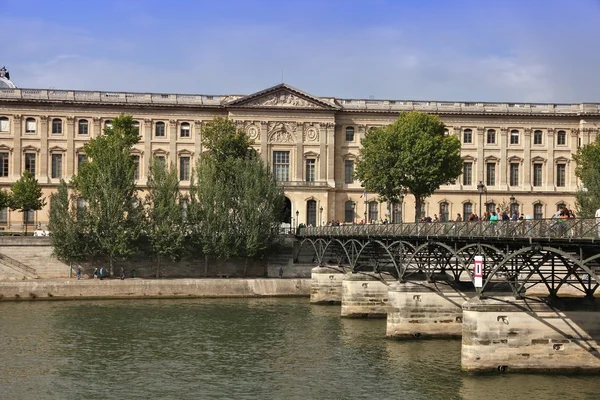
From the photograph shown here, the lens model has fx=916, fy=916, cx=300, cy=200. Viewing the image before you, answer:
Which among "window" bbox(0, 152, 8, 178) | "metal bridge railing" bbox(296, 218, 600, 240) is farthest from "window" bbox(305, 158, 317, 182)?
"metal bridge railing" bbox(296, 218, 600, 240)

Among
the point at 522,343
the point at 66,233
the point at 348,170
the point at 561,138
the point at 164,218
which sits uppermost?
the point at 561,138

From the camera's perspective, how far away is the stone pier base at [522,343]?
1467 inches

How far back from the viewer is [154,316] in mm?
57594

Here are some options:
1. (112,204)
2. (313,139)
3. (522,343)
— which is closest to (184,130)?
(313,139)

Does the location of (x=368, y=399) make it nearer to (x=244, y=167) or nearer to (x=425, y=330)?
(x=425, y=330)

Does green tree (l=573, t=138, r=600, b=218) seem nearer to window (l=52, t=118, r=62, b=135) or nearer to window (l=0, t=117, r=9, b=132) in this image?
window (l=52, t=118, r=62, b=135)

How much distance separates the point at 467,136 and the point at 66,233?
52450mm

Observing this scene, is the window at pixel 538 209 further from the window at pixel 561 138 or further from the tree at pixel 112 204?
the tree at pixel 112 204

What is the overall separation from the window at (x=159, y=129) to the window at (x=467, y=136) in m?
34.8

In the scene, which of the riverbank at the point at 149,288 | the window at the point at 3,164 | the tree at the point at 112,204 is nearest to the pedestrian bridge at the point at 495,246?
the riverbank at the point at 149,288

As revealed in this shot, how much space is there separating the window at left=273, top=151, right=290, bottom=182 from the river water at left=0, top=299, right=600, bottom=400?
43.7 meters

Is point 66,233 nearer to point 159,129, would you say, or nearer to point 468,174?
point 159,129

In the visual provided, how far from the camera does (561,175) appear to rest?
10850cm

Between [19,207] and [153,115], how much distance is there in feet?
62.8
